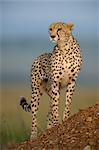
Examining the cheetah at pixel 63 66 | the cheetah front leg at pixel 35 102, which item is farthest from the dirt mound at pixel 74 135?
the cheetah front leg at pixel 35 102

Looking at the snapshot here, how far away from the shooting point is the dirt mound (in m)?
7.48

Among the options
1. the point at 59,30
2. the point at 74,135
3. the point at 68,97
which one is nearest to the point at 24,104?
the point at 68,97

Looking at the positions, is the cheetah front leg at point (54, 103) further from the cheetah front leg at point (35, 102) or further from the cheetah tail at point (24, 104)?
the cheetah tail at point (24, 104)

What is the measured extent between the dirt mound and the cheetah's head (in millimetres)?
981

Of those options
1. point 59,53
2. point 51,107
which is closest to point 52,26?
point 59,53

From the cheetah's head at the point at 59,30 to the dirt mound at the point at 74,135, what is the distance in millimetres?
981

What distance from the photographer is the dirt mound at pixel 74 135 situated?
7.48 m

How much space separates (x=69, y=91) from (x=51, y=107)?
1.31 feet

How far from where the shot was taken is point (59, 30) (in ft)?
27.8

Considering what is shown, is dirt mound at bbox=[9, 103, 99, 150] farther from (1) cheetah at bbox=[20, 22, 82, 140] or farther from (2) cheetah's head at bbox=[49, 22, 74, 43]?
(2) cheetah's head at bbox=[49, 22, 74, 43]

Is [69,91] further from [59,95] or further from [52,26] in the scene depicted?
[52,26]

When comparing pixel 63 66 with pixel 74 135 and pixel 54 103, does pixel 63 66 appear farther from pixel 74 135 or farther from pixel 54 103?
pixel 74 135

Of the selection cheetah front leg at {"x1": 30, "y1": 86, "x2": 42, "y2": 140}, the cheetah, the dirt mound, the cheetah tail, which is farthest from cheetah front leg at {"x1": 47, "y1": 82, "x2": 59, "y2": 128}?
the cheetah tail

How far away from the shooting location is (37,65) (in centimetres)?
926
